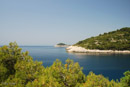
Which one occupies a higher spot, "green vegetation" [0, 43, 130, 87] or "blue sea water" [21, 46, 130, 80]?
"green vegetation" [0, 43, 130, 87]

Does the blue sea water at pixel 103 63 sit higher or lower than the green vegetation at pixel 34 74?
lower

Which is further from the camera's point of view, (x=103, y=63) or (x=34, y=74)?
(x=103, y=63)

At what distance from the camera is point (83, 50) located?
102312 mm

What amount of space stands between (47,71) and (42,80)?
2.32m

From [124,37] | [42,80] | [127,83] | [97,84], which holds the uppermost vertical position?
[124,37]

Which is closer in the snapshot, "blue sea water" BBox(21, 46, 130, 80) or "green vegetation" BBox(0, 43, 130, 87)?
"green vegetation" BBox(0, 43, 130, 87)

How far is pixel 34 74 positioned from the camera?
843 cm

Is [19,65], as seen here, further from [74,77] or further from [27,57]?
[74,77]

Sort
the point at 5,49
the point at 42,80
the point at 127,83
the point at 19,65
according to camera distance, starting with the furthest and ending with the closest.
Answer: the point at 127,83
the point at 5,49
the point at 19,65
the point at 42,80

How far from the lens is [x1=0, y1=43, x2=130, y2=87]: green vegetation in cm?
714

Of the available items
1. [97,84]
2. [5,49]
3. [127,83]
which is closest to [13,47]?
[5,49]

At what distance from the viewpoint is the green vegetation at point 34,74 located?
281 inches

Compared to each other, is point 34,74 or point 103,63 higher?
point 34,74

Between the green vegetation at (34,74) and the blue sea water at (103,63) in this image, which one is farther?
the blue sea water at (103,63)
